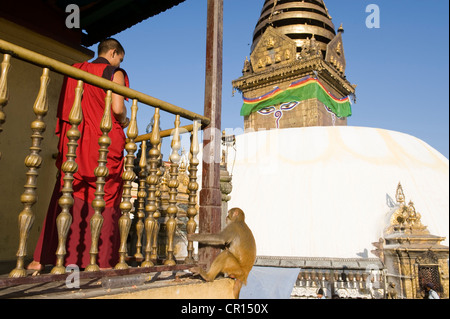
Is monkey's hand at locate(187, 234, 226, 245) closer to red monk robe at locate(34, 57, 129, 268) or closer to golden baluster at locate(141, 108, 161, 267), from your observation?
golden baluster at locate(141, 108, 161, 267)

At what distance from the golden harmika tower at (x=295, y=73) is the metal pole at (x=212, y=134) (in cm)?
1996

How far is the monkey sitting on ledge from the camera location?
8.45 ft

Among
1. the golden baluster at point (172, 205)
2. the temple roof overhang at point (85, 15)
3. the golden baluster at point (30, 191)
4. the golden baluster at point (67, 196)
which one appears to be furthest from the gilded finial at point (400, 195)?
the golden baluster at point (30, 191)

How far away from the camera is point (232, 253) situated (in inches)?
105

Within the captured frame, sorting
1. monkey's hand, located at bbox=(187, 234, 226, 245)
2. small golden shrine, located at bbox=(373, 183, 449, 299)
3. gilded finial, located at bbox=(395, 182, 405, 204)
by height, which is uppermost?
gilded finial, located at bbox=(395, 182, 405, 204)

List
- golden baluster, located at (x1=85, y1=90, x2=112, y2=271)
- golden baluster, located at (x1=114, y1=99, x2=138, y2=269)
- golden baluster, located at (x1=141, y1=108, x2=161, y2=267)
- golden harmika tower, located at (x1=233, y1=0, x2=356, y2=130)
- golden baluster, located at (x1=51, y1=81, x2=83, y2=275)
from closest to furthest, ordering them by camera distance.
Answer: golden baluster, located at (x1=51, y1=81, x2=83, y2=275) < golden baluster, located at (x1=85, y1=90, x2=112, y2=271) < golden baluster, located at (x1=114, y1=99, x2=138, y2=269) < golden baluster, located at (x1=141, y1=108, x2=161, y2=267) < golden harmika tower, located at (x1=233, y1=0, x2=356, y2=130)

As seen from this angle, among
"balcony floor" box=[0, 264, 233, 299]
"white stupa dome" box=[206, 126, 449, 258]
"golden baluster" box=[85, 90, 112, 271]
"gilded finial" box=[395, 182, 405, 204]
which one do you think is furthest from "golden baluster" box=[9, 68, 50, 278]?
"white stupa dome" box=[206, 126, 449, 258]

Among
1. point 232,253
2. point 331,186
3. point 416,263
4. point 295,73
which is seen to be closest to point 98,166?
point 232,253

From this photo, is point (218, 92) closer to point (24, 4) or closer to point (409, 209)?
point (24, 4)

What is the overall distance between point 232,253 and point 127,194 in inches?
39.4

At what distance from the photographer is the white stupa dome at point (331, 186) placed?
13828mm

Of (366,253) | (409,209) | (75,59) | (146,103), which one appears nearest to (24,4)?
(75,59)

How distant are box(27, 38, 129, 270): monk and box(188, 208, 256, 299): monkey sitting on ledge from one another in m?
0.66
